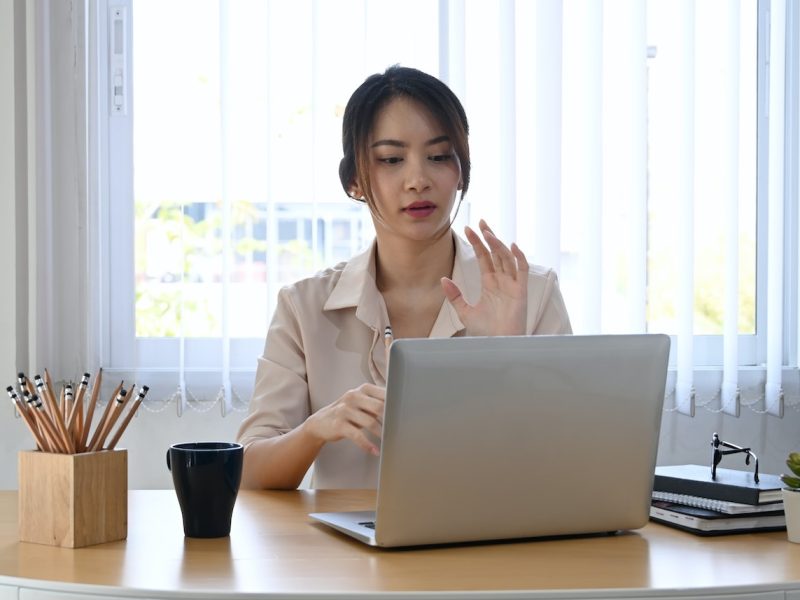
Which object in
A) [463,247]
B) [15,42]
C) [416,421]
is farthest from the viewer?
[15,42]

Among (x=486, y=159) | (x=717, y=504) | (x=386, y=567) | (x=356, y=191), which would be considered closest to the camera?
(x=386, y=567)

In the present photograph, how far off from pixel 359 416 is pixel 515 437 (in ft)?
1.14

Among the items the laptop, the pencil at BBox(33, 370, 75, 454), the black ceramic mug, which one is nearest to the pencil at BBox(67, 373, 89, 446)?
the pencil at BBox(33, 370, 75, 454)

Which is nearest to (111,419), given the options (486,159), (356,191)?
(356,191)

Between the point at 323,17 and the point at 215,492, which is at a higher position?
the point at 323,17

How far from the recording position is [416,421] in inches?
39.9

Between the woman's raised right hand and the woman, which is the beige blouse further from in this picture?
the woman's raised right hand

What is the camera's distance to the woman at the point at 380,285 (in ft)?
5.83

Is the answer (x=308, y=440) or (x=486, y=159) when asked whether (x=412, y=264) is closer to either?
(x=308, y=440)

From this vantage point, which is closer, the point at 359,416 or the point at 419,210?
the point at 359,416

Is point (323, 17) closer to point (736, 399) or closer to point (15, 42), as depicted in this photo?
point (15, 42)

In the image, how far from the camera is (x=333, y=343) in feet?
6.06

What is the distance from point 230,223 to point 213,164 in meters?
0.16

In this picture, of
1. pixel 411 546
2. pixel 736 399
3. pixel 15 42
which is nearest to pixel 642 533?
pixel 411 546
